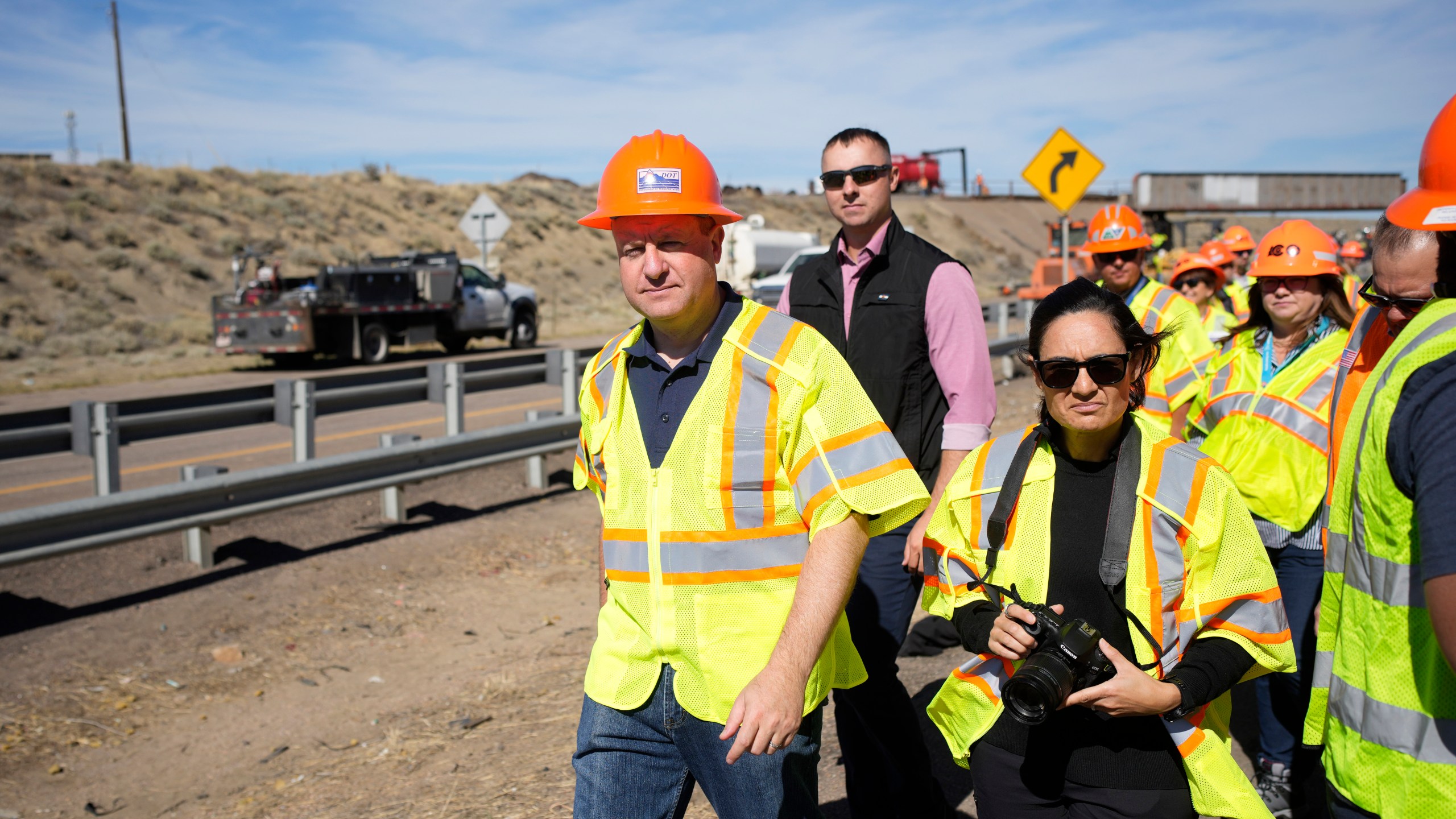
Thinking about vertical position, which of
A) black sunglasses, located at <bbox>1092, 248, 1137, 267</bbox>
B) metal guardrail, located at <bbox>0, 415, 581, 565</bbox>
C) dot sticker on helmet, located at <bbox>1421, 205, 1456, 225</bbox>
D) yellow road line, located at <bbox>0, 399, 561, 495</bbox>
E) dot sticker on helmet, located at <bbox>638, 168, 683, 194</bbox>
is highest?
dot sticker on helmet, located at <bbox>638, 168, 683, 194</bbox>

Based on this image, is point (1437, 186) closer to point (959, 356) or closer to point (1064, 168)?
point (959, 356)

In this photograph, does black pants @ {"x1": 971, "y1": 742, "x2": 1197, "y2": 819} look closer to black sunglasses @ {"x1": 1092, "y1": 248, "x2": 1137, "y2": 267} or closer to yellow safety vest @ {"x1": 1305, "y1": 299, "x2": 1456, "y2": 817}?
yellow safety vest @ {"x1": 1305, "y1": 299, "x2": 1456, "y2": 817}

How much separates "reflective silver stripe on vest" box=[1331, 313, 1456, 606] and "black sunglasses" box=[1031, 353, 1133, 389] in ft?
1.70

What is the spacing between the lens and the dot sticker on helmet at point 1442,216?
1765 millimetres

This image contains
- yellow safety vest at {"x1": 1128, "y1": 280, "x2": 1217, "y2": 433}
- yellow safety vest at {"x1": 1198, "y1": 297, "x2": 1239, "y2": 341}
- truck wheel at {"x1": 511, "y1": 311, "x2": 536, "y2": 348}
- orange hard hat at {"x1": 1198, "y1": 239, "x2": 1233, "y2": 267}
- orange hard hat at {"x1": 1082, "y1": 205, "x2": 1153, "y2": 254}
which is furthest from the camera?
truck wheel at {"x1": 511, "y1": 311, "x2": 536, "y2": 348}

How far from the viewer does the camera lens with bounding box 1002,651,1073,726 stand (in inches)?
78.1

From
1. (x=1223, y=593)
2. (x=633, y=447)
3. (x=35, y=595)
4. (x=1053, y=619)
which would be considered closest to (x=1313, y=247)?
(x=1223, y=593)

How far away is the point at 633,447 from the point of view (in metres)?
2.36

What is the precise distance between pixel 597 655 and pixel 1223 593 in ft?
4.37

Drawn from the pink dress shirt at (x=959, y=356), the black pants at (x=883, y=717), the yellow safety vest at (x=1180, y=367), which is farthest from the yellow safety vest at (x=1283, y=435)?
the black pants at (x=883, y=717)

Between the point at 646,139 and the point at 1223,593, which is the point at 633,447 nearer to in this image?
the point at 646,139

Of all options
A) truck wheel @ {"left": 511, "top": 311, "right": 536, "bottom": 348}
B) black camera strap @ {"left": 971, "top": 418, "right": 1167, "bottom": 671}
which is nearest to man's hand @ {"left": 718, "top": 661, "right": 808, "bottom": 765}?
black camera strap @ {"left": 971, "top": 418, "right": 1167, "bottom": 671}

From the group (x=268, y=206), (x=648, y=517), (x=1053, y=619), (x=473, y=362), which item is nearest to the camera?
(x=1053, y=619)

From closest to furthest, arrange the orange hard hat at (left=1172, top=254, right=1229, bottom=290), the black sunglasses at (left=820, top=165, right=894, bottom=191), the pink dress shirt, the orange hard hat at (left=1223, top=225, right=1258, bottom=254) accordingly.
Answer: the pink dress shirt
the black sunglasses at (left=820, top=165, right=894, bottom=191)
the orange hard hat at (left=1172, top=254, right=1229, bottom=290)
the orange hard hat at (left=1223, top=225, right=1258, bottom=254)
